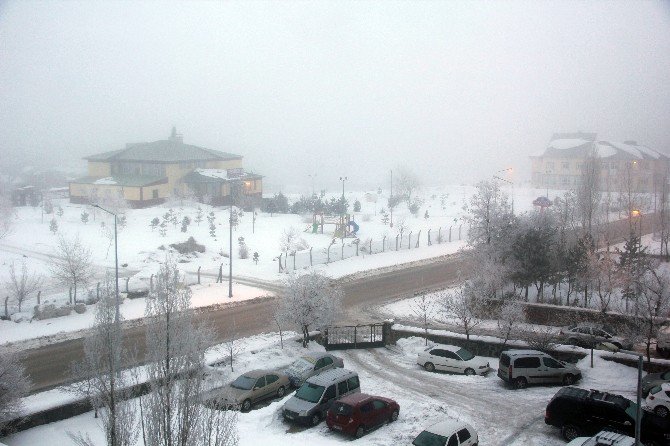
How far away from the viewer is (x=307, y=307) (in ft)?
79.4

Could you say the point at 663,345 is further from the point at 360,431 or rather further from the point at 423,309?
the point at 360,431

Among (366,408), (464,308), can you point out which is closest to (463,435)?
(366,408)

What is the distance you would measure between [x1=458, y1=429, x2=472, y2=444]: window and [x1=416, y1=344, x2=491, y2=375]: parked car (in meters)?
7.01

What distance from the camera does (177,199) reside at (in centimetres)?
6588

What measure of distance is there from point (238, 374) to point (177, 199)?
47723 millimetres

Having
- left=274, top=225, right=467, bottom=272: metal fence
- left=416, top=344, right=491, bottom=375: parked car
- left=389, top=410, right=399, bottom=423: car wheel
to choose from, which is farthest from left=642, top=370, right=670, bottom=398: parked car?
left=274, top=225, right=467, bottom=272: metal fence

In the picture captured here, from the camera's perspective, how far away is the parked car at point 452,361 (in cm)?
2197

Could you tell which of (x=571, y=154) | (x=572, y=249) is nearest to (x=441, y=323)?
(x=572, y=249)

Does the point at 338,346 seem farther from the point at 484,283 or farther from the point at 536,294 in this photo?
the point at 536,294

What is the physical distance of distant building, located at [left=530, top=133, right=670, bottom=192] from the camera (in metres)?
74.2

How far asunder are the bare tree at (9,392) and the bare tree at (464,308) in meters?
16.3

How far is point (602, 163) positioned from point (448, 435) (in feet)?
217

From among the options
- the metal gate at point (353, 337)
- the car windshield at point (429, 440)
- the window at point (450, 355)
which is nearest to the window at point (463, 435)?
the car windshield at point (429, 440)

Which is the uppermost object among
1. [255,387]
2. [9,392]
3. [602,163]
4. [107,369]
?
[602,163]
